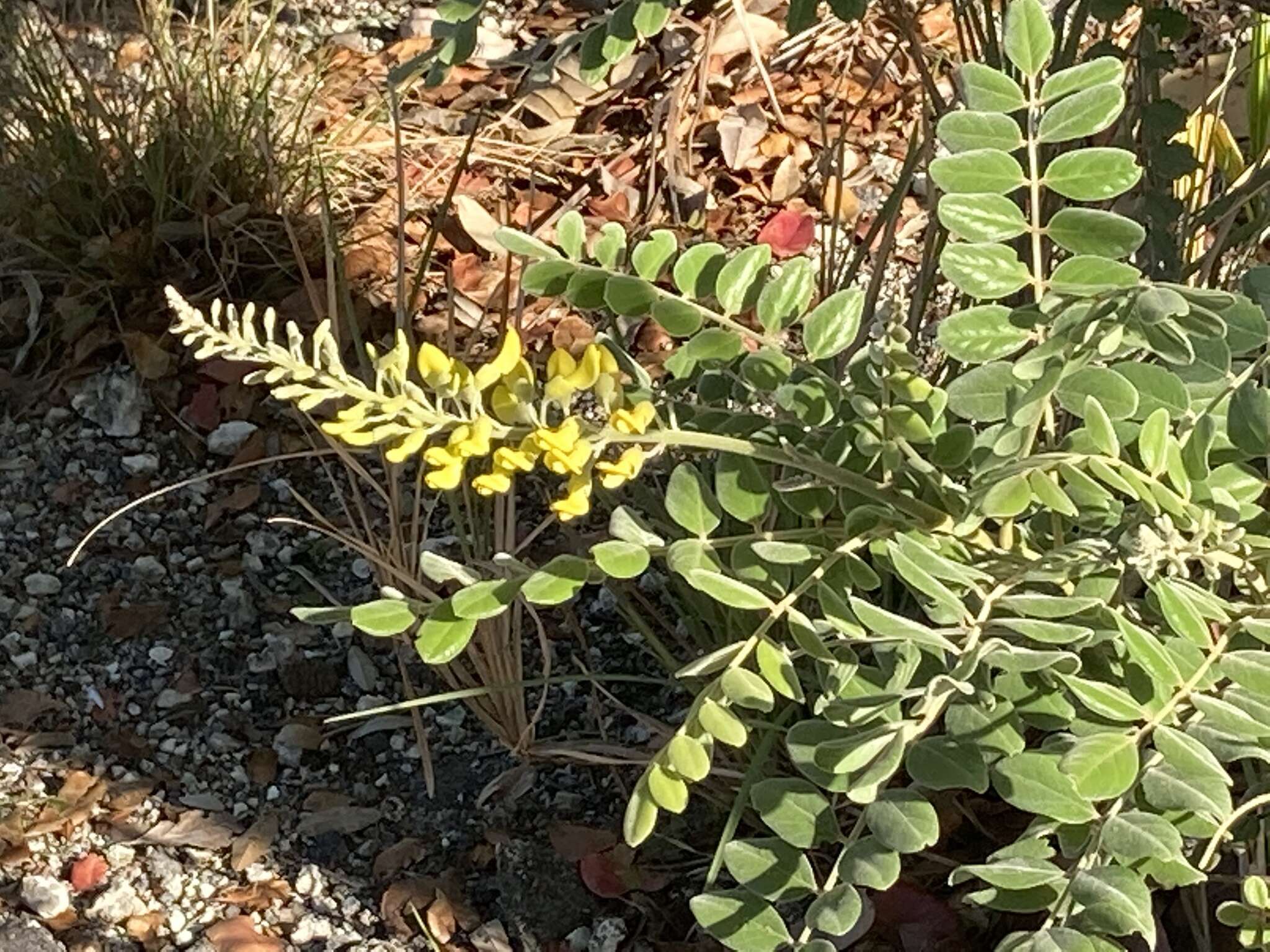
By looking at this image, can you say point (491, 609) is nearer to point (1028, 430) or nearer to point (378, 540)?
point (1028, 430)

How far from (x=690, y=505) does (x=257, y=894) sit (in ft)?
2.64

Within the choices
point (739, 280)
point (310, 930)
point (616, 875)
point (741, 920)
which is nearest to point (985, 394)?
point (739, 280)

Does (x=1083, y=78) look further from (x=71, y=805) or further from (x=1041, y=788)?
(x=71, y=805)

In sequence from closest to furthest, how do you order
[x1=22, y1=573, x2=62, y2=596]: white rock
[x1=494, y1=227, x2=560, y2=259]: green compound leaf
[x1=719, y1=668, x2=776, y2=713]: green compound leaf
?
[x1=719, y1=668, x2=776, y2=713]: green compound leaf → [x1=494, y1=227, x2=560, y2=259]: green compound leaf → [x1=22, y1=573, x2=62, y2=596]: white rock

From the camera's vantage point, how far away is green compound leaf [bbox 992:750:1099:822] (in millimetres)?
1117

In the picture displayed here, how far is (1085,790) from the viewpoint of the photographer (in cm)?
105

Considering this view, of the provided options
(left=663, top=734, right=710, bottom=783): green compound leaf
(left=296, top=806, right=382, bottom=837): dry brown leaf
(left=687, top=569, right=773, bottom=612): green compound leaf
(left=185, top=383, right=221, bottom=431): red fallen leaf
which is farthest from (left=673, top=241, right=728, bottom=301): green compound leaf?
(left=185, top=383, right=221, bottom=431): red fallen leaf

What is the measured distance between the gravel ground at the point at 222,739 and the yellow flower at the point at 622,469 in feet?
2.66

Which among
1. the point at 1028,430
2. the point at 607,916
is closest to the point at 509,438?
the point at 1028,430

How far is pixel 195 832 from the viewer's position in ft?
6.12

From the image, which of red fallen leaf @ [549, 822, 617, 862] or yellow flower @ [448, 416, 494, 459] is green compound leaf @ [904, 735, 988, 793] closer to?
yellow flower @ [448, 416, 494, 459]

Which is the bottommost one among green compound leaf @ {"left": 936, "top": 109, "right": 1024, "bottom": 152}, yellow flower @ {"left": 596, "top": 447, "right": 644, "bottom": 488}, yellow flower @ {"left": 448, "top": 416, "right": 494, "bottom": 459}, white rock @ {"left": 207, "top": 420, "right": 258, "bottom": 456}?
white rock @ {"left": 207, "top": 420, "right": 258, "bottom": 456}

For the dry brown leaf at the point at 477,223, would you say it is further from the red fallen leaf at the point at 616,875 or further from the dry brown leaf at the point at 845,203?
the red fallen leaf at the point at 616,875

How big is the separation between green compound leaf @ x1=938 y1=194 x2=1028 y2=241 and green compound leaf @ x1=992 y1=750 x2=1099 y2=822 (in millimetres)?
356
